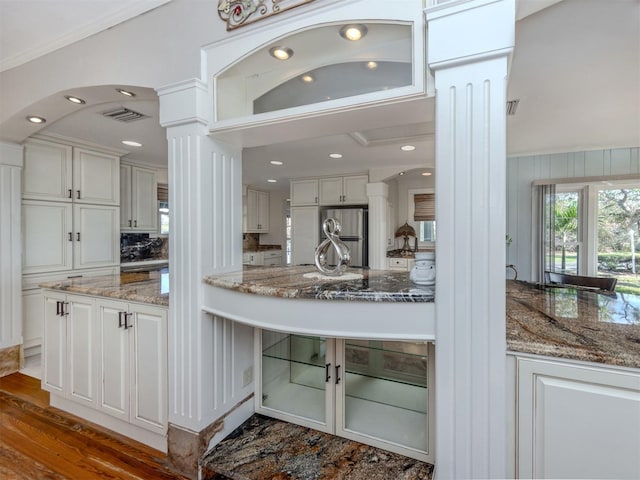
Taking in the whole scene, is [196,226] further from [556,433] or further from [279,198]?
[279,198]

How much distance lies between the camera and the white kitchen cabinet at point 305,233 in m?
4.97

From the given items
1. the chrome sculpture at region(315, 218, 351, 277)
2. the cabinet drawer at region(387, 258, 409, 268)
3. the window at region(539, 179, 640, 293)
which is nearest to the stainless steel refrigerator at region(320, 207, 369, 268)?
the cabinet drawer at region(387, 258, 409, 268)

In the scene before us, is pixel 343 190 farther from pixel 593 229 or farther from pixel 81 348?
pixel 81 348

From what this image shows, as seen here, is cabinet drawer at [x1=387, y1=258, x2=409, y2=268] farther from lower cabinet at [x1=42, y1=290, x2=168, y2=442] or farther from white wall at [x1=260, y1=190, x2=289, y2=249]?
lower cabinet at [x1=42, y1=290, x2=168, y2=442]

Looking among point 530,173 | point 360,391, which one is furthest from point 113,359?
point 530,173

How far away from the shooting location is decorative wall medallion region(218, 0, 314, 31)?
1.48 metres

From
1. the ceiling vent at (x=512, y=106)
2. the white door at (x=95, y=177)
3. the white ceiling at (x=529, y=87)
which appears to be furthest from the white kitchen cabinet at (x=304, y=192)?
the ceiling vent at (x=512, y=106)

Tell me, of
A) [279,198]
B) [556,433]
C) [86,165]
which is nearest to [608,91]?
[556,433]

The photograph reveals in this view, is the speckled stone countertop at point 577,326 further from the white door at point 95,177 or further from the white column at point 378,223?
the white door at point 95,177

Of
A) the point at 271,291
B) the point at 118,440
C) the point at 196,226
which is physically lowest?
the point at 118,440

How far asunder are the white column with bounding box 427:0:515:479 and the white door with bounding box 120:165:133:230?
3998mm

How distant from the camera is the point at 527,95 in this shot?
2.30 m

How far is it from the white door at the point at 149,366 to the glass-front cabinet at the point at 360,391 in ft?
1.83

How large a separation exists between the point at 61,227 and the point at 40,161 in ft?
2.16
